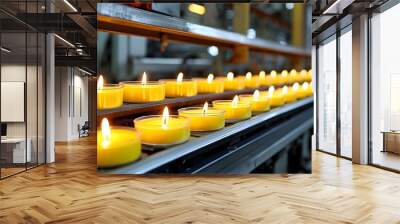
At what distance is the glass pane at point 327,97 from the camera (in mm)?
7891

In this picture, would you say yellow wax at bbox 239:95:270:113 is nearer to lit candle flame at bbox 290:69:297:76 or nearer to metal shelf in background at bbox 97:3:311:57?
lit candle flame at bbox 290:69:297:76

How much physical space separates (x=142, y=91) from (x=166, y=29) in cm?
78

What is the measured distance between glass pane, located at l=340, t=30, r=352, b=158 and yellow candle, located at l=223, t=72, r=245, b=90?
3.25 metres

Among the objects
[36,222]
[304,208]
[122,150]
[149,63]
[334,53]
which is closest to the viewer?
[36,222]

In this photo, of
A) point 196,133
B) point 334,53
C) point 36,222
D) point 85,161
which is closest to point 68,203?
point 36,222

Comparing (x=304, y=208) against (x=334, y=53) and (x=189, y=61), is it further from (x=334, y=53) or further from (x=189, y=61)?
(x=334, y=53)

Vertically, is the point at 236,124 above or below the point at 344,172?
above

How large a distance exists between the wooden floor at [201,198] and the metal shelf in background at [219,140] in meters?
0.26

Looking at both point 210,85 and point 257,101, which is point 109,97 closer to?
point 210,85

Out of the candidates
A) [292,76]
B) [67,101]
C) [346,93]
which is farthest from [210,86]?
[67,101]

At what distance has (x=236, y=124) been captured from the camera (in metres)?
4.53

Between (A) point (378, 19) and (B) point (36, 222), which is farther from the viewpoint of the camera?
(A) point (378, 19)

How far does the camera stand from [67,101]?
12094mm

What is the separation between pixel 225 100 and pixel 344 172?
7.59 feet
